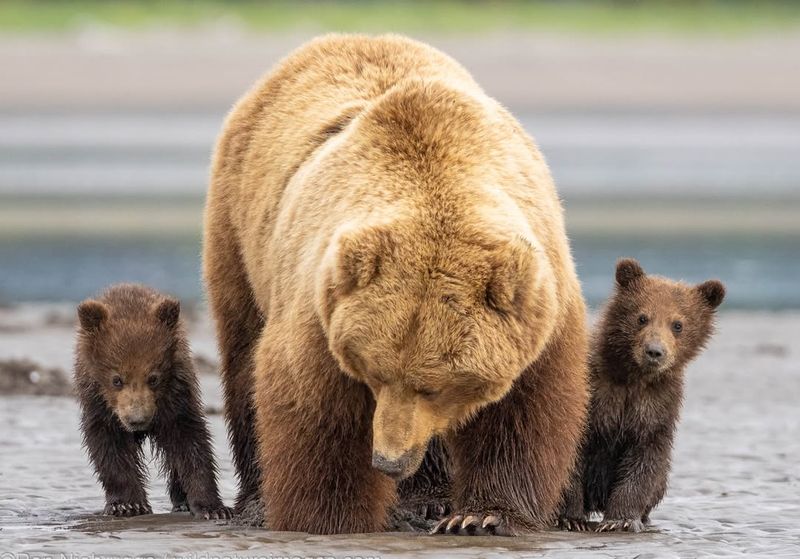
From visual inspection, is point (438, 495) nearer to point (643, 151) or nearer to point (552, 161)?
point (552, 161)

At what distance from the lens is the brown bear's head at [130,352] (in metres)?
7.68

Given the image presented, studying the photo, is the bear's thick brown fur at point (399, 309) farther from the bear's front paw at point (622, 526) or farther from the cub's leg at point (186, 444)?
the bear's front paw at point (622, 526)

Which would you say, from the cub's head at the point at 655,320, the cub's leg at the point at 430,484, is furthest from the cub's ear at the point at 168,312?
the cub's head at the point at 655,320

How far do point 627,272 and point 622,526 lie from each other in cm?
130

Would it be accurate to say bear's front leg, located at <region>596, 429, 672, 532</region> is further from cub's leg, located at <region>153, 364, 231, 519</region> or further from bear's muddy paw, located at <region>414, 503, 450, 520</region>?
cub's leg, located at <region>153, 364, 231, 519</region>

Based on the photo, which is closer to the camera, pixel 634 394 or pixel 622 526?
pixel 622 526

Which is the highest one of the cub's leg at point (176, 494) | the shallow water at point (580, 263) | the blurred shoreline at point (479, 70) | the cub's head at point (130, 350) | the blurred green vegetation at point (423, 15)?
the blurred green vegetation at point (423, 15)

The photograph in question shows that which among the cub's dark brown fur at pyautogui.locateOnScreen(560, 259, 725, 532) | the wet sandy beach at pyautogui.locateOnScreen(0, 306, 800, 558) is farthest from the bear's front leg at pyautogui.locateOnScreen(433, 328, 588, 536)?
the cub's dark brown fur at pyautogui.locateOnScreen(560, 259, 725, 532)

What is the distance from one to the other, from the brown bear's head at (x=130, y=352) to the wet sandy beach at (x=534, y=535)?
0.53 metres

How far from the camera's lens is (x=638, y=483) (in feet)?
24.1

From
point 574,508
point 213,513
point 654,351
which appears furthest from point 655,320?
point 213,513

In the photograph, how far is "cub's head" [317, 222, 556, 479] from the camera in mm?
5863

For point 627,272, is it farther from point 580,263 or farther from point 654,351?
point 580,263

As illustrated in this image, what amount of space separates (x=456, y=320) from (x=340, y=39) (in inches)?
117
